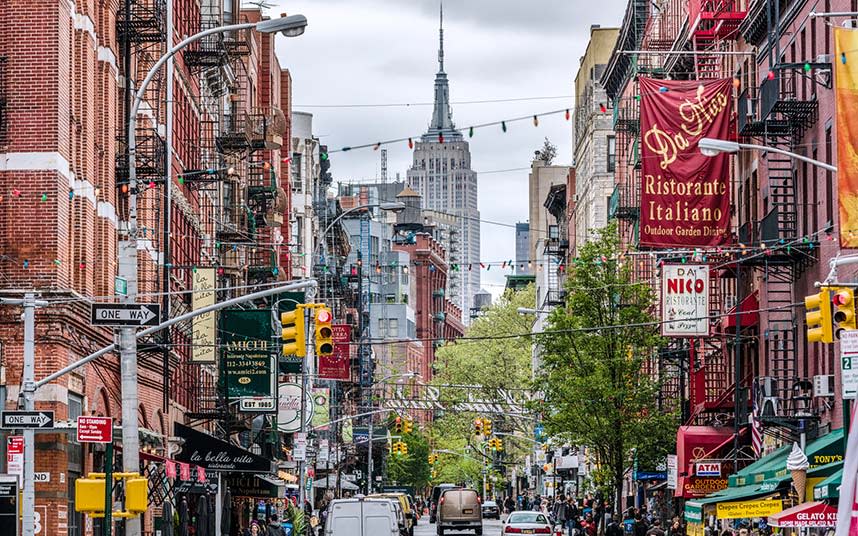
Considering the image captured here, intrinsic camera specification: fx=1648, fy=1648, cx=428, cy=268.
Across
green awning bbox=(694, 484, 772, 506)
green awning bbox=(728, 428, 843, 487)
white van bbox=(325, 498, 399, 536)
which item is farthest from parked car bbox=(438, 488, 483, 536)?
green awning bbox=(694, 484, 772, 506)

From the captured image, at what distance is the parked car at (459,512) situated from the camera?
69688mm

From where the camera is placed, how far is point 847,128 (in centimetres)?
2564

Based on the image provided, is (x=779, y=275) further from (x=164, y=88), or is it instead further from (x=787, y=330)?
(x=164, y=88)

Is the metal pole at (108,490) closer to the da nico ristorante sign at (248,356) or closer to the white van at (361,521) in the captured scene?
the white van at (361,521)

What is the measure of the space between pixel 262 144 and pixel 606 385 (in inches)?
643

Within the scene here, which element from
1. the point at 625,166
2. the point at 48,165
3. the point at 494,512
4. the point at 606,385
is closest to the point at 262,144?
the point at 606,385

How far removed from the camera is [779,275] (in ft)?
134

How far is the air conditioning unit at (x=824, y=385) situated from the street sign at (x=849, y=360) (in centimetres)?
1219

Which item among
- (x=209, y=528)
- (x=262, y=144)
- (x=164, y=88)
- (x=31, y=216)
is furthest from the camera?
(x=262, y=144)

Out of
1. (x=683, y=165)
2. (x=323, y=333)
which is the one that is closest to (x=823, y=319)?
(x=323, y=333)

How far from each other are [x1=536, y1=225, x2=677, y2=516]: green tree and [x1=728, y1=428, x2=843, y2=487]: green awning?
56.2 feet

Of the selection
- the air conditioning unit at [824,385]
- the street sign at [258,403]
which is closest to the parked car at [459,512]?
the street sign at [258,403]

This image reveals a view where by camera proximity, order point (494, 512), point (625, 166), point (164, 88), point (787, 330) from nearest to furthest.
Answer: point (787, 330)
point (164, 88)
point (625, 166)
point (494, 512)

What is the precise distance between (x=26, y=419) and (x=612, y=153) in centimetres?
7151
